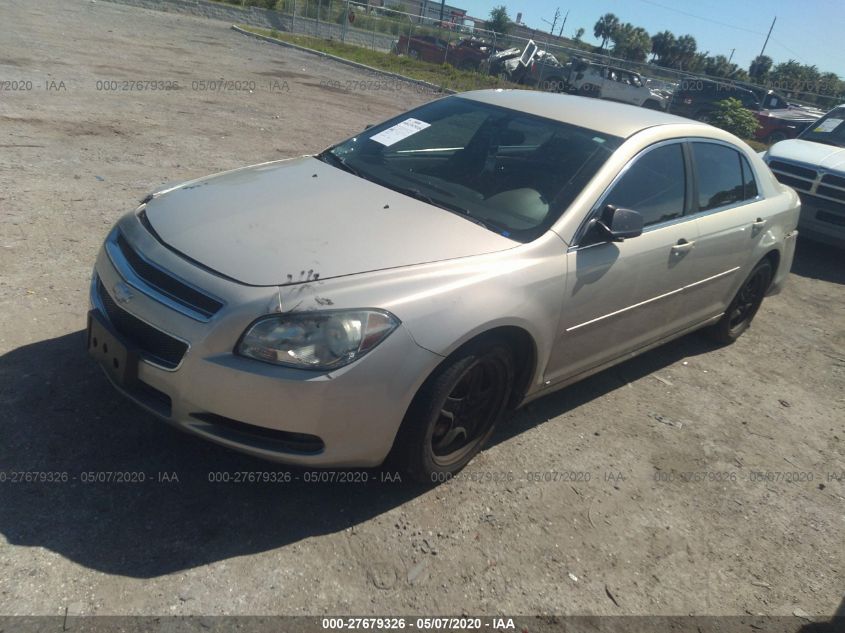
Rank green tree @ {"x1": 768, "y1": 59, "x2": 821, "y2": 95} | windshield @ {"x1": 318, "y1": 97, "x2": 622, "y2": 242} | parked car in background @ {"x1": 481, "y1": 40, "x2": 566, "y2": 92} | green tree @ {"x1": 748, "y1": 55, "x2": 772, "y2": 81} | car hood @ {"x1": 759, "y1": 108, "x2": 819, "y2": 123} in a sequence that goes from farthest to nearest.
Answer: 1. green tree @ {"x1": 748, "y1": 55, "x2": 772, "y2": 81}
2. green tree @ {"x1": 768, "y1": 59, "x2": 821, "y2": 95}
3. parked car in background @ {"x1": 481, "y1": 40, "x2": 566, "y2": 92}
4. car hood @ {"x1": 759, "y1": 108, "x2": 819, "y2": 123}
5. windshield @ {"x1": 318, "y1": 97, "x2": 622, "y2": 242}

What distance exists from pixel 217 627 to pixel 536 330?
1813 millimetres

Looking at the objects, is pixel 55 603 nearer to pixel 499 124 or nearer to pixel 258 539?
pixel 258 539

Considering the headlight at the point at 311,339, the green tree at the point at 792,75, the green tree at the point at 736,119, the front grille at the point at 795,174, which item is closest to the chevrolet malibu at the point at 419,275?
the headlight at the point at 311,339

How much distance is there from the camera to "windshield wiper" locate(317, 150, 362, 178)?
393 cm

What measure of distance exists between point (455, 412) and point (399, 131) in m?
1.99

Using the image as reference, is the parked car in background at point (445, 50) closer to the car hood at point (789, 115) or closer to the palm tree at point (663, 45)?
the car hood at point (789, 115)

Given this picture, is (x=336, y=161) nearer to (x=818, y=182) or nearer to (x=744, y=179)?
(x=744, y=179)

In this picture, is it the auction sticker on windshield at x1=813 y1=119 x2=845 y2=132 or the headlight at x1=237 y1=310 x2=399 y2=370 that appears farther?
the auction sticker on windshield at x1=813 y1=119 x2=845 y2=132

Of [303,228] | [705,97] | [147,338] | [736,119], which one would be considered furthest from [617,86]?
[147,338]

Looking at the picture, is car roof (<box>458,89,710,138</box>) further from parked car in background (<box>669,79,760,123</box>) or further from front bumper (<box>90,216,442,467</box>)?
parked car in background (<box>669,79,760,123</box>)

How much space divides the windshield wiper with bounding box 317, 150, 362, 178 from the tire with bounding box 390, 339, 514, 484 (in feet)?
4.57

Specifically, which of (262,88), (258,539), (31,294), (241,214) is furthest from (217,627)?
(262,88)

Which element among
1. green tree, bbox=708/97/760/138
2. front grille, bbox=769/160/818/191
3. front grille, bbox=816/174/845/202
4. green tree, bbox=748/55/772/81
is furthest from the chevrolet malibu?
green tree, bbox=748/55/772/81

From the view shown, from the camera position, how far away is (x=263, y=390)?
2547mm
